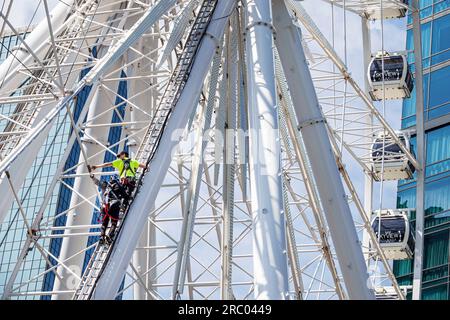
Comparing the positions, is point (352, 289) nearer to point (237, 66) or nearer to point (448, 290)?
point (237, 66)

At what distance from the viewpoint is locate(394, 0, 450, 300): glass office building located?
36438mm

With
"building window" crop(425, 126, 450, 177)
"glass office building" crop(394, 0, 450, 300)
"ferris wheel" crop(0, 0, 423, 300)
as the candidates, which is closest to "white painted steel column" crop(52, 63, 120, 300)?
"ferris wheel" crop(0, 0, 423, 300)

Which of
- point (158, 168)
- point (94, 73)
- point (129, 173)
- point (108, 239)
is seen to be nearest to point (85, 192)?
point (94, 73)

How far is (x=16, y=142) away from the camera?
21.6 metres

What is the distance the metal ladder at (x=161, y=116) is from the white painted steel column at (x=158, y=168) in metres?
0.08

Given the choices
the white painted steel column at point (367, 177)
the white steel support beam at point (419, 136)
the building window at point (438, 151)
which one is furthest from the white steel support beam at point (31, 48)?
the building window at point (438, 151)

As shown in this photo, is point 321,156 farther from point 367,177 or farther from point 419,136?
point 367,177

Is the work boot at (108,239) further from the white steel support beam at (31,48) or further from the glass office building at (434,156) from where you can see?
the glass office building at (434,156)

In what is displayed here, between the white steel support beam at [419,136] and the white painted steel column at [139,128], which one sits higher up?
the white steel support beam at [419,136]

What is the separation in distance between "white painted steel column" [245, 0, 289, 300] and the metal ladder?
51.7 inches

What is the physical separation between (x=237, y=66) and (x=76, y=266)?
5.23 metres

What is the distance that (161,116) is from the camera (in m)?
19.9

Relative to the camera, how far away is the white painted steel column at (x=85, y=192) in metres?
23.4
